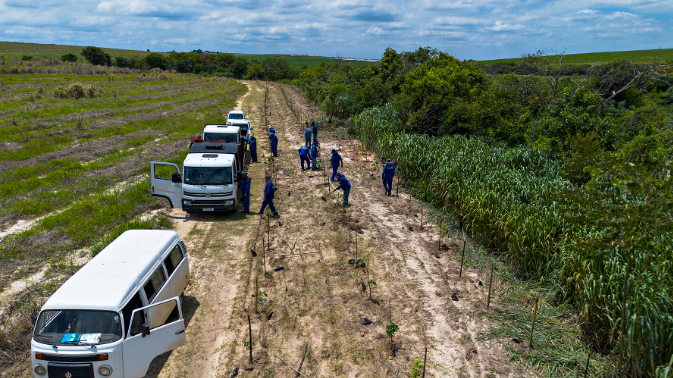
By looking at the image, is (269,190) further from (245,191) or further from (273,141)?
(273,141)

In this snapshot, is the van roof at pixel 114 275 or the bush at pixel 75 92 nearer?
the van roof at pixel 114 275

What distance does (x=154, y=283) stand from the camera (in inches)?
287

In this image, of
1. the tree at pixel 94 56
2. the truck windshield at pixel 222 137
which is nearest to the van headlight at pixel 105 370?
the truck windshield at pixel 222 137

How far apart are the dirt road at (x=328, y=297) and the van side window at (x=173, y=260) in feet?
3.85

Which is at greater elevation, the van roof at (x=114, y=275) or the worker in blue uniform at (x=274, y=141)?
the worker in blue uniform at (x=274, y=141)

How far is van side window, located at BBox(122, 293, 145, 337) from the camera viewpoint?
6.18 m

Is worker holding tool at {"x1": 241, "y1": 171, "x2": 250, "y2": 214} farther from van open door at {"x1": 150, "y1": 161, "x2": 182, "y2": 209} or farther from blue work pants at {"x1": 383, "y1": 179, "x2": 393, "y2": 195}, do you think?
blue work pants at {"x1": 383, "y1": 179, "x2": 393, "y2": 195}

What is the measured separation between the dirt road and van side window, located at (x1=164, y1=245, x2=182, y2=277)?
3.85 ft

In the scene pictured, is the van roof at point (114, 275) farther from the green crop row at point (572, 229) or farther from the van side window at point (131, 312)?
the green crop row at point (572, 229)

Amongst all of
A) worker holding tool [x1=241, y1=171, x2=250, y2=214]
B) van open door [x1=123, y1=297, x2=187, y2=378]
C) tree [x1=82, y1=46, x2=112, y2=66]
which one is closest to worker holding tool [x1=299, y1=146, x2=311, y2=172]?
worker holding tool [x1=241, y1=171, x2=250, y2=214]

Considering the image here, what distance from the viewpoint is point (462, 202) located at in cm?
1328

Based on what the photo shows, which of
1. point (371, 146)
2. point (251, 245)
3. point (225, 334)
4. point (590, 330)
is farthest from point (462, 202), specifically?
point (371, 146)

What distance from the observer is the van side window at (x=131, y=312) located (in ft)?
20.3

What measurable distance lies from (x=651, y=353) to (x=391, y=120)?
2169 cm
